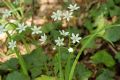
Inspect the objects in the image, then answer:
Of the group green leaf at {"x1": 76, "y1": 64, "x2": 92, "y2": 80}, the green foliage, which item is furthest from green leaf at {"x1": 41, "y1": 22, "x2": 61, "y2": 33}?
green leaf at {"x1": 76, "y1": 64, "x2": 92, "y2": 80}

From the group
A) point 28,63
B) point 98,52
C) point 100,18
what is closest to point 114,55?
point 98,52

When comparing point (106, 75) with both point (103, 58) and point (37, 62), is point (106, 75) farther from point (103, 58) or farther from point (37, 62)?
point (37, 62)

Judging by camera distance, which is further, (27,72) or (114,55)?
(114,55)

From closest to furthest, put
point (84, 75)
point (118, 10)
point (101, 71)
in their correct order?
1. point (84, 75)
2. point (101, 71)
3. point (118, 10)

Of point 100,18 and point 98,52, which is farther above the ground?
point 100,18

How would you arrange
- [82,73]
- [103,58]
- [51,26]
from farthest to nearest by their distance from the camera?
1. [51,26]
2. [103,58]
3. [82,73]

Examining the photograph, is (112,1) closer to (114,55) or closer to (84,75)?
(114,55)

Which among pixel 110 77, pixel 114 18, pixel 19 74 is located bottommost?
pixel 110 77

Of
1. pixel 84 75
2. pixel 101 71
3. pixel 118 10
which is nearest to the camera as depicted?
pixel 84 75

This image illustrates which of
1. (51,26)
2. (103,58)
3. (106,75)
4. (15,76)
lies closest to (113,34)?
(103,58)
